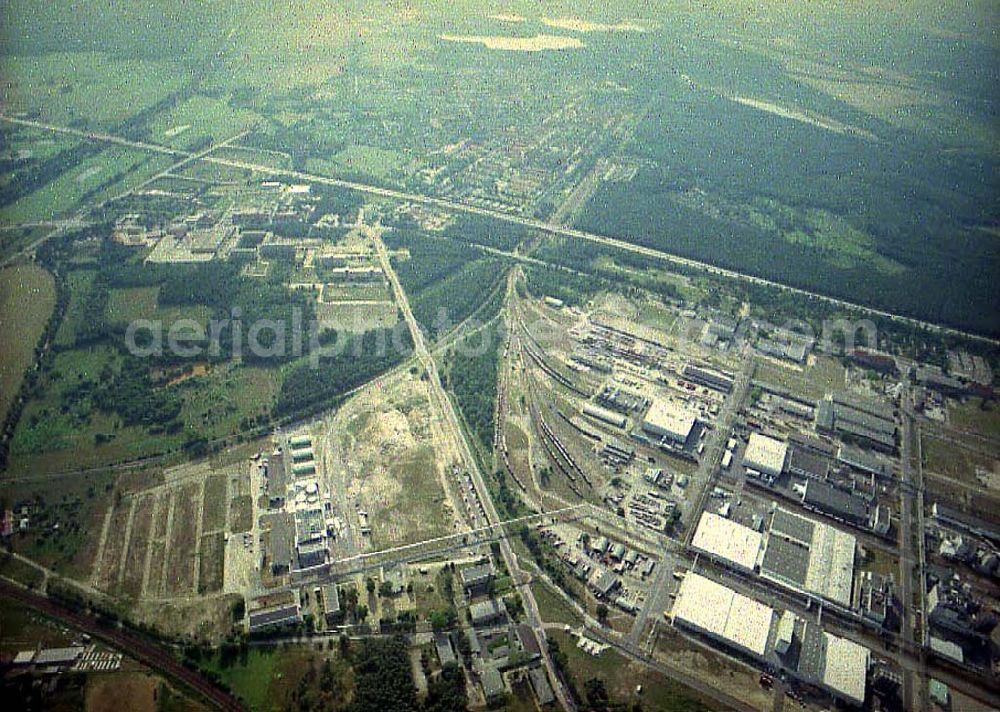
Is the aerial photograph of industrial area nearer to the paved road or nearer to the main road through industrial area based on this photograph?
the paved road

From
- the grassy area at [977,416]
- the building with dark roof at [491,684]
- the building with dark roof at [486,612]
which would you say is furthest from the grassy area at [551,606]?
the grassy area at [977,416]

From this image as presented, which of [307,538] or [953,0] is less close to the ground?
[953,0]

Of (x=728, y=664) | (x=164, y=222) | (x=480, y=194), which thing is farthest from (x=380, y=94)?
(x=728, y=664)

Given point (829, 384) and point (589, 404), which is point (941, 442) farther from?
point (589, 404)

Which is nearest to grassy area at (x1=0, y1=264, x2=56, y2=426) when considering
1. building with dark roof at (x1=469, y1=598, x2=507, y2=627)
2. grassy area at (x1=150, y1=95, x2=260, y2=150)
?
grassy area at (x1=150, y1=95, x2=260, y2=150)

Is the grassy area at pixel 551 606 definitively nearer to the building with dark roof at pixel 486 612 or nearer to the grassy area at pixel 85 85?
the building with dark roof at pixel 486 612

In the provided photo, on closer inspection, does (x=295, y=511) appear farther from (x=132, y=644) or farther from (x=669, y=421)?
(x=669, y=421)
